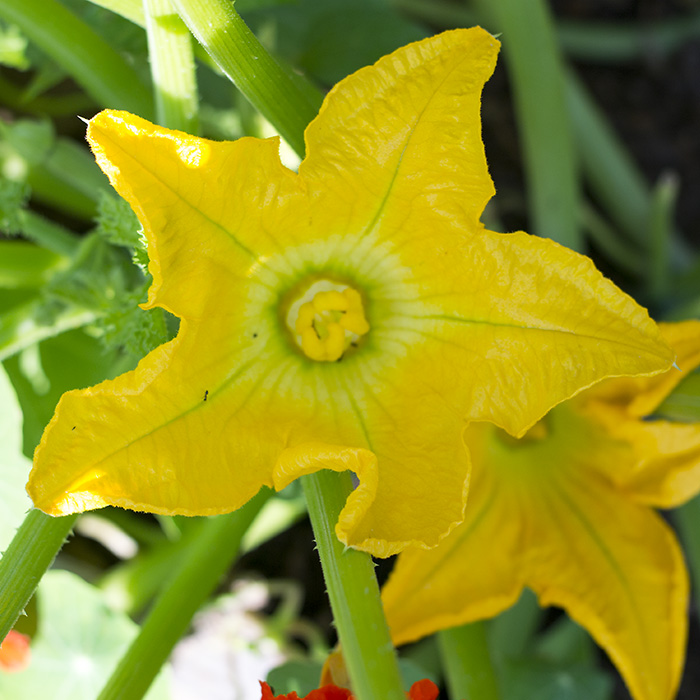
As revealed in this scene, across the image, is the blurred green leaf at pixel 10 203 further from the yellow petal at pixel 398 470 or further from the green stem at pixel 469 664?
the green stem at pixel 469 664

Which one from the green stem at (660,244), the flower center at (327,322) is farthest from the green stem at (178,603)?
the green stem at (660,244)

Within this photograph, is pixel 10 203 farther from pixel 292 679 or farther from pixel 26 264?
pixel 292 679

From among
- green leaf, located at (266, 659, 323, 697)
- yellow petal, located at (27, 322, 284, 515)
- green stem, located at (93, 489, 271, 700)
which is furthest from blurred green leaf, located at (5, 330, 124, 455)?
green leaf, located at (266, 659, 323, 697)

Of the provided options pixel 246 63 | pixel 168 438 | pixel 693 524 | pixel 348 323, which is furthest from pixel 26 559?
pixel 693 524

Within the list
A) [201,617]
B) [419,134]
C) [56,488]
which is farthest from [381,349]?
Answer: [201,617]

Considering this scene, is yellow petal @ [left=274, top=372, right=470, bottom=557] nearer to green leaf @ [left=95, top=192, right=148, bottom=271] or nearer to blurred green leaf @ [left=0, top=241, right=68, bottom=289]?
green leaf @ [left=95, top=192, right=148, bottom=271]

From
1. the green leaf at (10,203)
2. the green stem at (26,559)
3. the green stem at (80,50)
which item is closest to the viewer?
the green stem at (26,559)
